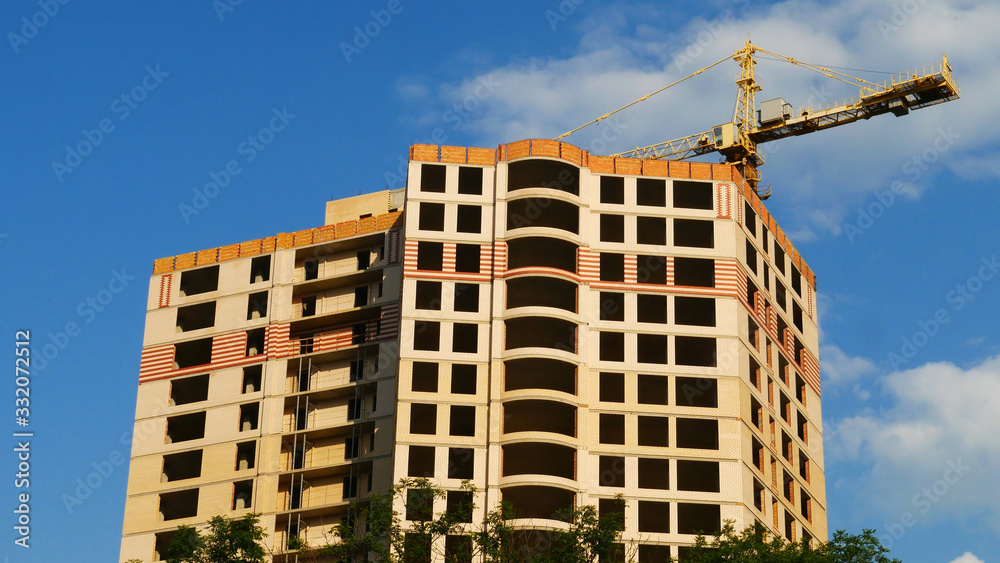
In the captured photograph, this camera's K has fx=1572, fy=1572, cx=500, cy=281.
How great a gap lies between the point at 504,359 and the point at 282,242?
2982 centimetres

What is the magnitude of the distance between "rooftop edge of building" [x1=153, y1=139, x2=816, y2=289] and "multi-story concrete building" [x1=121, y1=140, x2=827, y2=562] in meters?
0.19

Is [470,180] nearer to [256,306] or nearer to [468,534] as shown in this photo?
[256,306]

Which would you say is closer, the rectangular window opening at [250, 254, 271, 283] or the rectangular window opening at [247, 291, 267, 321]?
the rectangular window opening at [247, 291, 267, 321]

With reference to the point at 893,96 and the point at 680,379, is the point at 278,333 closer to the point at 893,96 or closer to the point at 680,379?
the point at 680,379

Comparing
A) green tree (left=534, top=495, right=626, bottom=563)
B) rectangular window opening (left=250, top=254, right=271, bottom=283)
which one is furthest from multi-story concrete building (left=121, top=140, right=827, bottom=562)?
green tree (left=534, top=495, right=626, bottom=563)

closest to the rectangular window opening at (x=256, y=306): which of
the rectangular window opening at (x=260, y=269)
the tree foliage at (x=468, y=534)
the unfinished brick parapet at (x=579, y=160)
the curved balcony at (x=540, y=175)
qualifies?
the rectangular window opening at (x=260, y=269)

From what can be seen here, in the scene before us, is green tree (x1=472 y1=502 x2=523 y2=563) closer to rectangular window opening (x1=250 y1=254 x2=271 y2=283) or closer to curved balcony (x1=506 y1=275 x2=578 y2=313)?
curved balcony (x1=506 y1=275 x2=578 y2=313)

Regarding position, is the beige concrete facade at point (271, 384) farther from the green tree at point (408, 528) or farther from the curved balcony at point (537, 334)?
the green tree at point (408, 528)

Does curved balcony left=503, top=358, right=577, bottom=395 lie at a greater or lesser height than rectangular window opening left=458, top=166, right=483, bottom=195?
lesser

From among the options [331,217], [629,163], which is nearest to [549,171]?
[629,163]

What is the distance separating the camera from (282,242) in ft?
463

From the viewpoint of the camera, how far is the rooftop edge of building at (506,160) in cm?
12912

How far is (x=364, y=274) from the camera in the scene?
13625 centimetres

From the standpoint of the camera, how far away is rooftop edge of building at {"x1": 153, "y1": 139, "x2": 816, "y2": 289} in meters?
129
